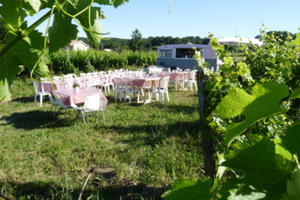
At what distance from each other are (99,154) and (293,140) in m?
4.07

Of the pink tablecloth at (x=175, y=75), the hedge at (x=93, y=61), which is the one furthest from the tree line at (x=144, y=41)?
the pink tablecloth at (x=175, y=75)

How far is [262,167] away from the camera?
0.71 ft

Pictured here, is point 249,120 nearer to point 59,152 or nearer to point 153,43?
point 59,152

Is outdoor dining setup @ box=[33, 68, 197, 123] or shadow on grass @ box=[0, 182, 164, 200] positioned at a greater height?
outdoor dining setup @ box=[33, 68, 197, 123]

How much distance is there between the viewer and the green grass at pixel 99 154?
3.00 m

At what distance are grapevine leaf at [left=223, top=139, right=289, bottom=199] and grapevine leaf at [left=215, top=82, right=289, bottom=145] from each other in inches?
1.2

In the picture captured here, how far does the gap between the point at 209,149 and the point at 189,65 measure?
1623cm

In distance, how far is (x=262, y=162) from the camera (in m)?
0.22

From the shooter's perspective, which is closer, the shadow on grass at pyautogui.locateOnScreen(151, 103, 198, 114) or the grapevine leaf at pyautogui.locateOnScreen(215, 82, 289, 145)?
the grapevine leaf at pyautogui.locateOnScreen(215, 82, 289, 145)

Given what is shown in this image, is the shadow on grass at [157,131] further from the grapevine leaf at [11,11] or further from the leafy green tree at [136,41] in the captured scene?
the leafy green tree at [136,41]

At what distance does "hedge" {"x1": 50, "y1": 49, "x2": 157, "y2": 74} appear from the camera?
627 inches

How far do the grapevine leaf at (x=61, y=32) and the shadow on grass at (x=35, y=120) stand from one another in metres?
5.76

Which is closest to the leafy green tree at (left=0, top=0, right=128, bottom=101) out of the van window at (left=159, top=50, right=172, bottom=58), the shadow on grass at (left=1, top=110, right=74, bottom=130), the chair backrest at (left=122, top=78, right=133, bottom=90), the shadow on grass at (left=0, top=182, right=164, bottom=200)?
the shadow on grass at (left=0, top=182, right=164, bottom=200)

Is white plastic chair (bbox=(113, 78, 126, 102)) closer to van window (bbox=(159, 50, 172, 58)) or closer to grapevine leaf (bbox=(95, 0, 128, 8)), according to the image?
grapevine leaf (bbox=(95, 0, 128, 8))
